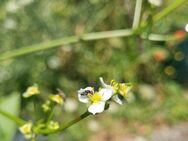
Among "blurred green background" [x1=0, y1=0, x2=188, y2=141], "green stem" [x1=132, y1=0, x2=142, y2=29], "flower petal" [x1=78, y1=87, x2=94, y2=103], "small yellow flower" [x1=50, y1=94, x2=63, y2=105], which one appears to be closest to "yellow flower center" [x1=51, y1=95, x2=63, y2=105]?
"small yellow flower" [x1=50, y1=94, x2=63, y2=105]

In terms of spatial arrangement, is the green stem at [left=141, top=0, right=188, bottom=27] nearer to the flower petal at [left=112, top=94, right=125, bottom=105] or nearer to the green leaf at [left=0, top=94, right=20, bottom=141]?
the flower petal at [left=112, top=94, right=125, bottom=105]

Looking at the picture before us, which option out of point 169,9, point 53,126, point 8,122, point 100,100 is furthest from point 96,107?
point 8,122

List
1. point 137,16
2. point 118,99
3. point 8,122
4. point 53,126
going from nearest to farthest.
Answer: point 118,99 < point 53,126 < point 137,16 < point 8,122

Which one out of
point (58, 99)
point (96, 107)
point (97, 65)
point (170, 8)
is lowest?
point (96, 107)

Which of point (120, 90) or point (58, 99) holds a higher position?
point (58, 99)

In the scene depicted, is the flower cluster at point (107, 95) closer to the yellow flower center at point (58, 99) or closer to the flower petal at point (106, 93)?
the flower petal at point (106, 93)

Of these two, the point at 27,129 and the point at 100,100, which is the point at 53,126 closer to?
the point at 27,129

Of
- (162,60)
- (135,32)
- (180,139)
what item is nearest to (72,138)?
(180,139)

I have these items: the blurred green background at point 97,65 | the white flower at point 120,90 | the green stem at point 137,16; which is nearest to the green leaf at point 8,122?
the green stem at point 137,16

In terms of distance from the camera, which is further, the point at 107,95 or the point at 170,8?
the point at 170,8
